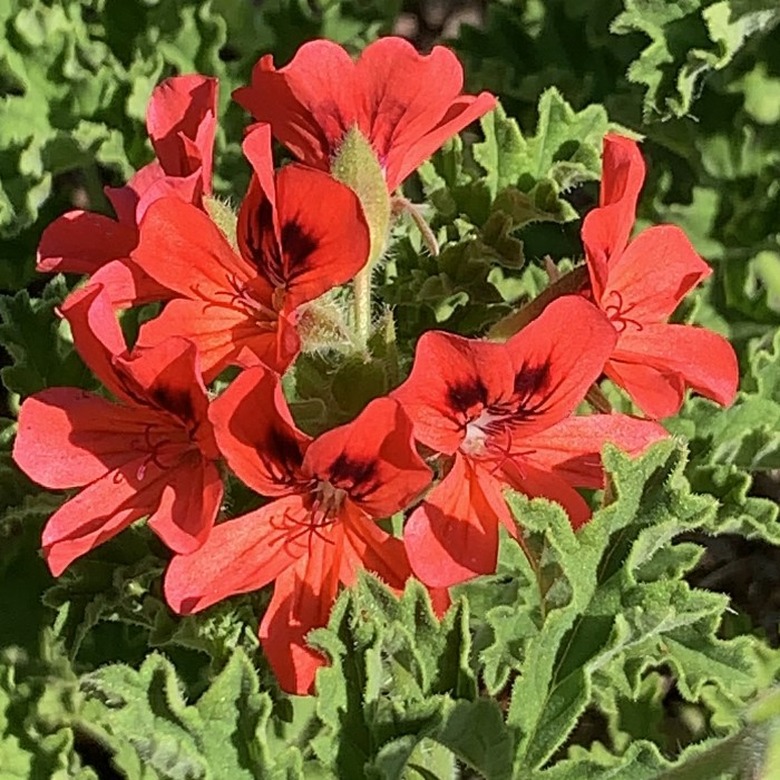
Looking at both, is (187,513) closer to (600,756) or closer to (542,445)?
(542,445)

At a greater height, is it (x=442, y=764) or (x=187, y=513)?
(x=187, y=513)

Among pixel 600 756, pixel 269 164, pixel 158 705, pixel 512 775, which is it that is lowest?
pixel 600 756

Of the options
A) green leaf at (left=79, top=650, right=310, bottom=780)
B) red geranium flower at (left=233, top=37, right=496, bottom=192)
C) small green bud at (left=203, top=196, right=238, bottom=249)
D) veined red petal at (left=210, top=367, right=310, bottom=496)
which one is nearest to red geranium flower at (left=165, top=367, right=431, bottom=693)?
veined red petal at (left=210, top=367, right=310, bottom=496)

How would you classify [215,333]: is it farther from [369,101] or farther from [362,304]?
[369,101]

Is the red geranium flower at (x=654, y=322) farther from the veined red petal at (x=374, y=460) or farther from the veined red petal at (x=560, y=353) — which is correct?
the veined red petal at (x=374, y=460)

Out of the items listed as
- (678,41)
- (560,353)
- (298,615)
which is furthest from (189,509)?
(678,41)

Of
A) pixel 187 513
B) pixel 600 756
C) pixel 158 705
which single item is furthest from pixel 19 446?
pixel 600 756
